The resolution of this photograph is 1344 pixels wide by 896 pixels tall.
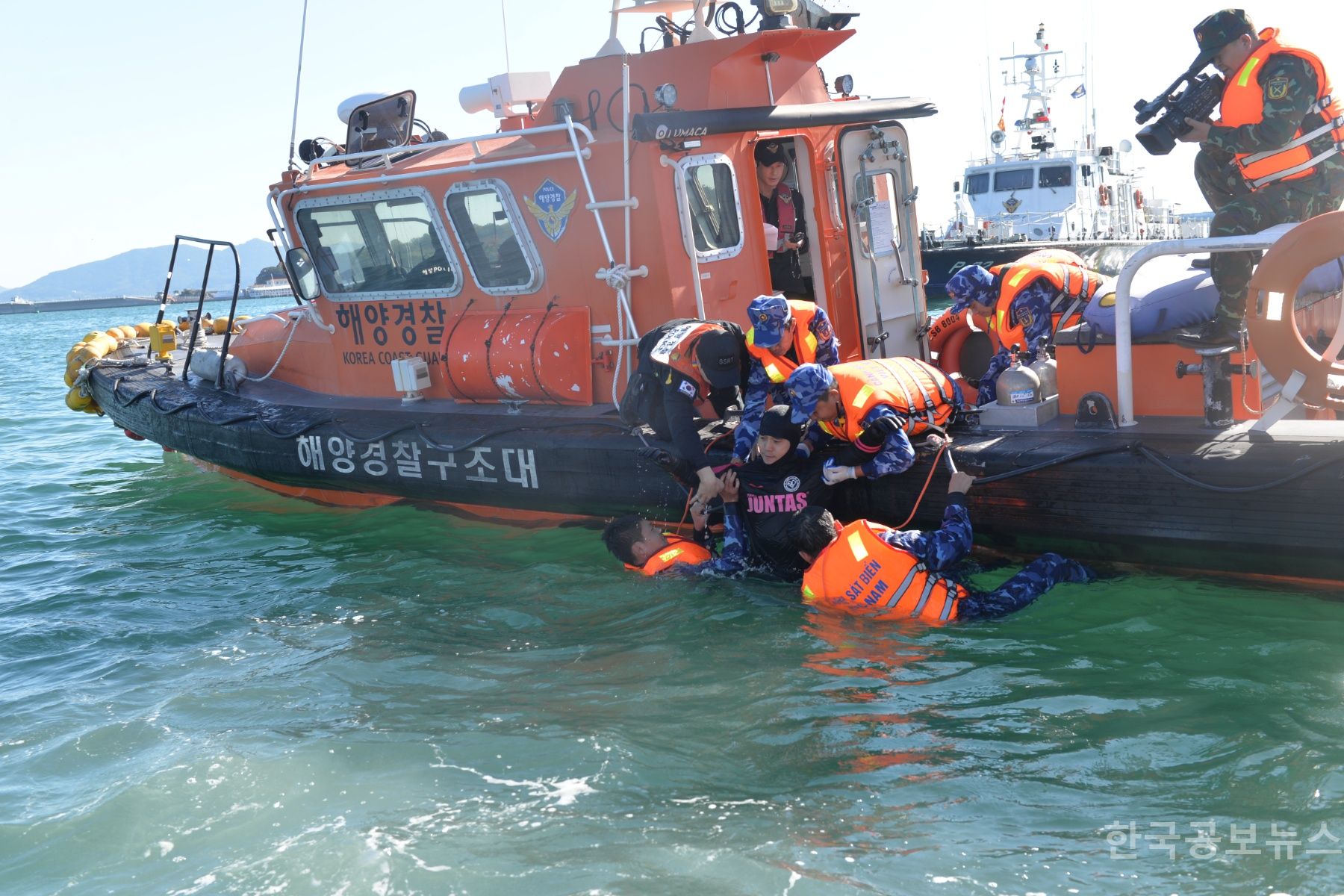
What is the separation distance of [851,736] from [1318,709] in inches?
57.2

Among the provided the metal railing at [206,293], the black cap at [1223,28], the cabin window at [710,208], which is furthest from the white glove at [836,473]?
the metal railing at [206,293]

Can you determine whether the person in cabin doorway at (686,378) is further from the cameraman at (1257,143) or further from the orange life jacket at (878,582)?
the cameraman at (1257,143)

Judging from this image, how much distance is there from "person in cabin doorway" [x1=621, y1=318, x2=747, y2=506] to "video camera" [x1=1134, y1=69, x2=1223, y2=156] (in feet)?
6.19

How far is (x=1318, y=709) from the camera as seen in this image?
3.39 metres

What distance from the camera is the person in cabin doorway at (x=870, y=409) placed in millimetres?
4488

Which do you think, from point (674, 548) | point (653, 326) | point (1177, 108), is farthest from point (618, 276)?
point (1177, 108)

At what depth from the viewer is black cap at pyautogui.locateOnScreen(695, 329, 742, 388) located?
4891 mm

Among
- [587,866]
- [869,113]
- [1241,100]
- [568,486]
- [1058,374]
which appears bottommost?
[587,866]

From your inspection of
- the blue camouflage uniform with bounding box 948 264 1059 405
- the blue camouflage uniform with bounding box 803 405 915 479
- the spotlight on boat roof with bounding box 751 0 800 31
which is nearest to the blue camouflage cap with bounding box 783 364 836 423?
the blue camouflage uniform with bounding box 803 405 915 479

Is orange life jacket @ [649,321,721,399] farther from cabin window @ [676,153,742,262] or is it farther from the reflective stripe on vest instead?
the reflective stripe on vest

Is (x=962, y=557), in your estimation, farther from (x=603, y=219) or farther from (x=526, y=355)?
(x=526, y=355)

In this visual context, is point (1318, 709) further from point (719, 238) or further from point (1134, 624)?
point (719, 238)

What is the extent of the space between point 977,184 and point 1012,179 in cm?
104

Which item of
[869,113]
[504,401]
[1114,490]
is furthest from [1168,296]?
[504,401]
